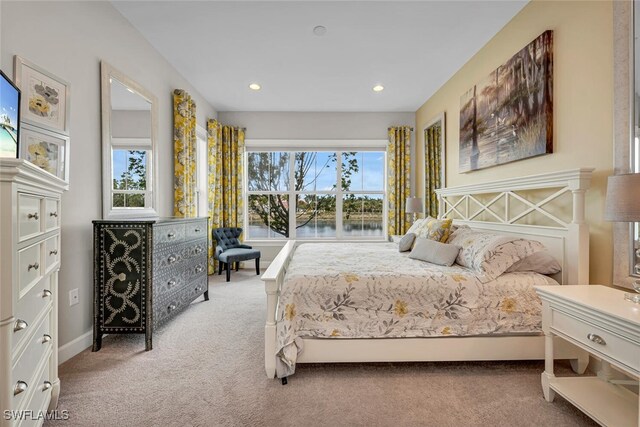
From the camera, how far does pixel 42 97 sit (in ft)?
6.34

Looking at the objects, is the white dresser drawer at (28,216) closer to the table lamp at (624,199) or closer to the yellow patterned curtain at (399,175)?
the table lamp at (624,199)

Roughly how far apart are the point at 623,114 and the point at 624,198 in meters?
0.79

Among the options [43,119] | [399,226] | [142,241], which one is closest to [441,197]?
[399,226]

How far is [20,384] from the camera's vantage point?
1.03m

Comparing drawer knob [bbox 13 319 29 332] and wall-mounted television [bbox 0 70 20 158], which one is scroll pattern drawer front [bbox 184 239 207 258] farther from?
drawer knob [bbox 13 319 29 332]

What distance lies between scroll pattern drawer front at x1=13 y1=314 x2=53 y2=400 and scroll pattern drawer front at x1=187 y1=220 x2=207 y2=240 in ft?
5.40

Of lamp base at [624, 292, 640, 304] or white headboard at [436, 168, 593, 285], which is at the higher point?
white headboard at [436, 168, 593, 285]

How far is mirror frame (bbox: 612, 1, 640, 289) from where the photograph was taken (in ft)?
5.57

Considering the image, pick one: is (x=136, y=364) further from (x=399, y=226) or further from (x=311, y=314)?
(x=399, y=226)

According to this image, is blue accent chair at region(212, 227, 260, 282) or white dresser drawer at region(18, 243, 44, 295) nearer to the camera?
white dresser drawer at region(18, 243, 44, 295)

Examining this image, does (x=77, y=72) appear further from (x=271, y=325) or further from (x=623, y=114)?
(x=623, y=114)

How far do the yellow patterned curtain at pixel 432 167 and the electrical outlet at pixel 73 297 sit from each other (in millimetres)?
4537

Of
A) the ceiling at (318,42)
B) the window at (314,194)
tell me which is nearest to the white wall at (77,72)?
the ceiling at (318,42)

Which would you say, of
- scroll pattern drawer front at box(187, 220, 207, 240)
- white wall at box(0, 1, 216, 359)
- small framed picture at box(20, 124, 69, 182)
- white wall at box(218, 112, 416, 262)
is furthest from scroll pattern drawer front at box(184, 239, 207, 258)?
white wall at box(218, 112, 416, 262)
